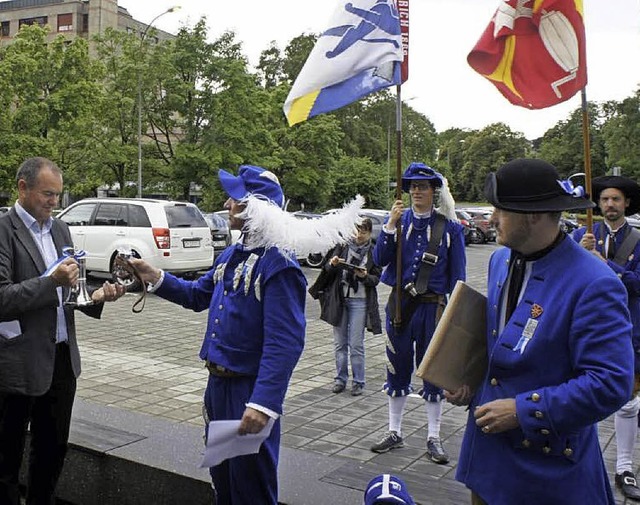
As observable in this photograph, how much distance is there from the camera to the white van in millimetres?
14797

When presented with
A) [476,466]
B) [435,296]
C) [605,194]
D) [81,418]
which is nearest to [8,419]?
[81,418]

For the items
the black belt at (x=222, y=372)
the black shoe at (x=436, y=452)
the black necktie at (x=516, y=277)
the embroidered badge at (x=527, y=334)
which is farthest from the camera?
the black shoe at (x=436, y=452)

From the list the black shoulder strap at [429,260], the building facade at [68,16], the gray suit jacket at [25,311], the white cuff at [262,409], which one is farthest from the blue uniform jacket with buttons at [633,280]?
the building facade at [68,16]

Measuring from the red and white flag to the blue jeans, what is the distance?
3.50 metres

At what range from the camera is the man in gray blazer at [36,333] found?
3621 mm

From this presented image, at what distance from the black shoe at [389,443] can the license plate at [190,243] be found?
10.3 metres

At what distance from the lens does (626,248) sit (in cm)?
484

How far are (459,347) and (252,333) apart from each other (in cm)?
107

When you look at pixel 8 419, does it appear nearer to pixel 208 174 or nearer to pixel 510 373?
pixel 510 373

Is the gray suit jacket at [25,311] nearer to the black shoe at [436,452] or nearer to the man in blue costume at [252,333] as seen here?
the man in blue costume at [252,333]

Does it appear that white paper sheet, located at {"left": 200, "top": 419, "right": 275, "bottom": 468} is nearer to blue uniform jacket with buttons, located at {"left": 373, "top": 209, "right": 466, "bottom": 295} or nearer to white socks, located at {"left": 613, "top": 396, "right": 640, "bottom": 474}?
blue uniform jacket with buttons, located at {"left": 373, "top": 209, "right": 466, "bottom": 295}

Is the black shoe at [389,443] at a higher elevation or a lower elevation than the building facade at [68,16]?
lower

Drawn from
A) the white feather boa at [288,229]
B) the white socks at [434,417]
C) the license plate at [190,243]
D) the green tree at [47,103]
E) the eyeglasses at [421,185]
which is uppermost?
the green tree at [47,103]

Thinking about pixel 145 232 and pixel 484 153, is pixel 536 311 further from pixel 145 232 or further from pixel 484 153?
pixel 484 153
